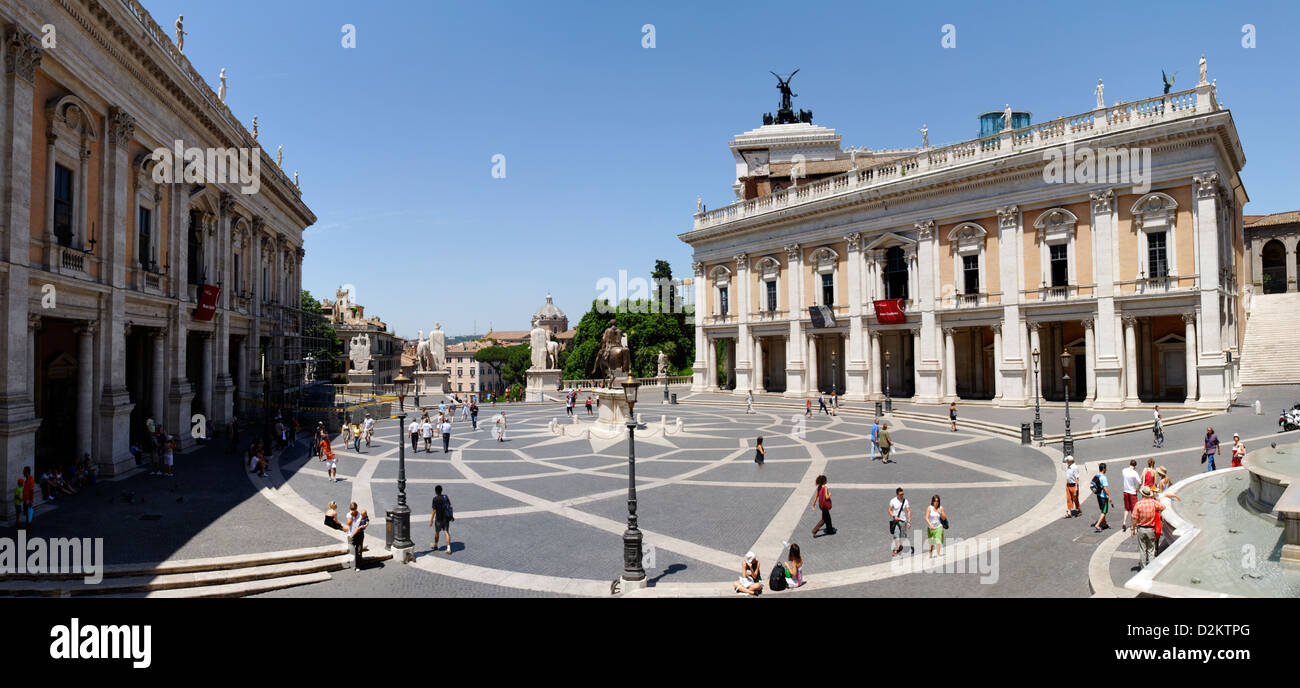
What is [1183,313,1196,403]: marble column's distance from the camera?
28391 mm

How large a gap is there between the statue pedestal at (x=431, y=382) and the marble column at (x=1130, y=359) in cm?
4046

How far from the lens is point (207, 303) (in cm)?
2525

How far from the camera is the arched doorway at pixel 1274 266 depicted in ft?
203

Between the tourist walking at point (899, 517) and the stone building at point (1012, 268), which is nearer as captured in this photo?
the tourist walking at point (899, 517)

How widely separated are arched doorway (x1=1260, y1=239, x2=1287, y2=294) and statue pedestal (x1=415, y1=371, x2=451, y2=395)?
255ft

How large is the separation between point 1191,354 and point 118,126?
42.1 metres

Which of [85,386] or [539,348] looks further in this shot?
[539,348]

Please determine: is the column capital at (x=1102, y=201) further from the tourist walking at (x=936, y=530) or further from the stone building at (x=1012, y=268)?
the tourist walking at (x=936, y=530)

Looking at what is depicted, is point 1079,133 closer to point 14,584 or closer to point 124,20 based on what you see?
point 124,20

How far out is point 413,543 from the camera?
515 inches

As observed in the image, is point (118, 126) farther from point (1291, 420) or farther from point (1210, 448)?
point (1291, 420)

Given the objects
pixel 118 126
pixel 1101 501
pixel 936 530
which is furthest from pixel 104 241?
pixel 1101 501

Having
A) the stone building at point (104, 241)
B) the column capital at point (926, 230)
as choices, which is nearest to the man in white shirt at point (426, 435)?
the stone building at point (104, 241)

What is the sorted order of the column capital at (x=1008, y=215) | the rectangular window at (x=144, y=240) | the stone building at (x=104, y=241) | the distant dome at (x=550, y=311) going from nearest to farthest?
the stone building at (x=104, y=241)
the rectangular window at (x=144, y=240)
the column capital at (x=1008, y=215)
the distant dome at (x=550, y=311)
